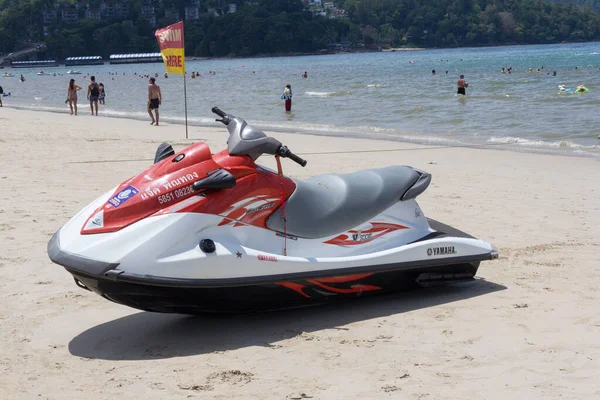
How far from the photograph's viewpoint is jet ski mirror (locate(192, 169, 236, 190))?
5051 mm

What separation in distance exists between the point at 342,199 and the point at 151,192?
4.74 feet

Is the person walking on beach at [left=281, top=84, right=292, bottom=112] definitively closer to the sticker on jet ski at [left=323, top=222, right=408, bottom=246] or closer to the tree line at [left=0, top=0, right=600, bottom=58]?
the sticker on jet ski at [left=323, top=222, right=408, bottom=246]

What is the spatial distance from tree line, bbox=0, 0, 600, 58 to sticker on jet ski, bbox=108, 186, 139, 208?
16769 cm

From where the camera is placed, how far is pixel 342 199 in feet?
18.9

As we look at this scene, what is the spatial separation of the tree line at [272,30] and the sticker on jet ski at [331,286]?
16740 cm

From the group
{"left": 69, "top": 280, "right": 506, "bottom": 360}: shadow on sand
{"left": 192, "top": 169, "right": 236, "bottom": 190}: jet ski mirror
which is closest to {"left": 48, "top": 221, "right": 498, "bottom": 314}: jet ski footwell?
{"left": 69, "top": 280, "right": 506, "bottom": 360}: shadow on sand

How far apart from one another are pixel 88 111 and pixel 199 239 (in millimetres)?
30021

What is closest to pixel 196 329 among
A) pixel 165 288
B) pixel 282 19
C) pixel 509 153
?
pixel 165 288

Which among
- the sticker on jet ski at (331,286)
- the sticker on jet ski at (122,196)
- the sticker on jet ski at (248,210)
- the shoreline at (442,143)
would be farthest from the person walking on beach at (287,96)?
the sticker on jet ski at (122,196)

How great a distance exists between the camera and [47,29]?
183 metres

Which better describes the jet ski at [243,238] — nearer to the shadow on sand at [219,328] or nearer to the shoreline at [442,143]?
the shadow on sand at [219,328]

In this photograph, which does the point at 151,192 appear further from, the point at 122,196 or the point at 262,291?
the point at 262,291

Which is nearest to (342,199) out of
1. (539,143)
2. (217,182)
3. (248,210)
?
(248,210)

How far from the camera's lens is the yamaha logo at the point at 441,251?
5906mm
